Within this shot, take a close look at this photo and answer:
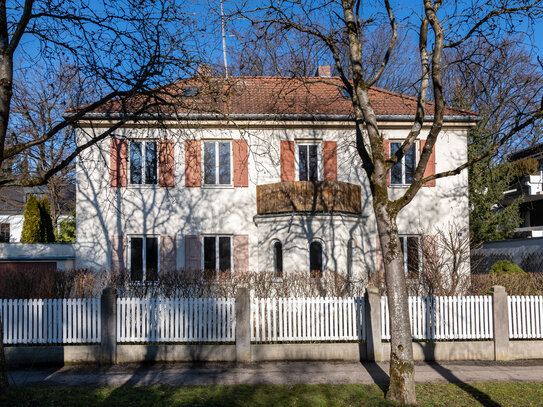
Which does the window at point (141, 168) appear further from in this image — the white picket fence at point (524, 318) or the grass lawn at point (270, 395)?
the white picket fence at point (524, 318)

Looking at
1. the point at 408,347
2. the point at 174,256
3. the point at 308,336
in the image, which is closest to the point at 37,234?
the point at 174,256

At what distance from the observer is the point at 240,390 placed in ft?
26.3

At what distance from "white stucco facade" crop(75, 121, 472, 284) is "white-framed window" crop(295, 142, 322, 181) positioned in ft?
1.09

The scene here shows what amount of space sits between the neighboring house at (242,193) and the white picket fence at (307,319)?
5530mm

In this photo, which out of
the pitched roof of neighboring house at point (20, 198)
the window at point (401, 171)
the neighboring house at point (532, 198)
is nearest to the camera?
the window at point (401, 171)

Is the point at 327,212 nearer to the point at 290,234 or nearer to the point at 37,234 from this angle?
the point at 290,234

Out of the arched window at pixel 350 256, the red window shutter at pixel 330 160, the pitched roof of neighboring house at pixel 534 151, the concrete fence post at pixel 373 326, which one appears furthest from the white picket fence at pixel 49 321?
the pitched roof of neighboring house at pixel 534 151

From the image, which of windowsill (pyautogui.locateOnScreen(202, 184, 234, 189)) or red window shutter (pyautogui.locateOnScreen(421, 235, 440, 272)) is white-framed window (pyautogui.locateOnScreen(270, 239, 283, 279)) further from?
red window shutter (pyautogui.locateOnScreen(421, 235, 440, 272))

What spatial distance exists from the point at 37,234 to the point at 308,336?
17376 mm

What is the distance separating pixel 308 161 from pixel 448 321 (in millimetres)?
8489

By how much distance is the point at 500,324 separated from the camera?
10.3m

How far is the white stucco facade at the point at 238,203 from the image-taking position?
16656 mm

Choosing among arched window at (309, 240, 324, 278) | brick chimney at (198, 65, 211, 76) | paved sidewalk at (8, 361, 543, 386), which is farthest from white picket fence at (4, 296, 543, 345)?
arched window at (309, 240, 324, 278)

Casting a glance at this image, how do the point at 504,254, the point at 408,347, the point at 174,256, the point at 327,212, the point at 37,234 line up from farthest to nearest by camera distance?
the point at 37,234
the point at 504,254
the point at 174,256
the point at 327,212
the point at 408,347
